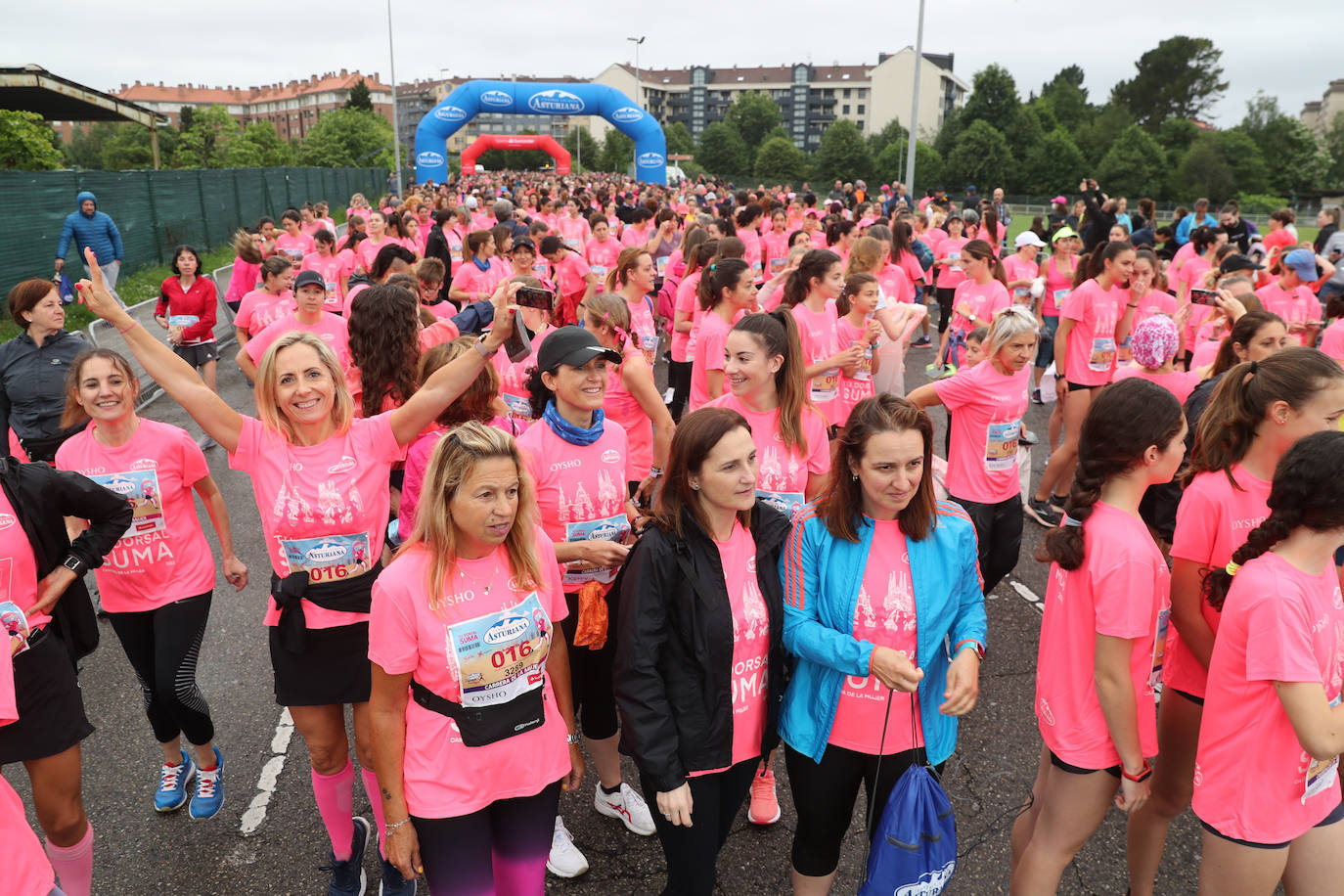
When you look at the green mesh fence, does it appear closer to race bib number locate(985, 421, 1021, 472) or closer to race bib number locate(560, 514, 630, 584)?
race bib number locate(560, 514, 630, 584)

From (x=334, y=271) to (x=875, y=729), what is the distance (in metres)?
9.52

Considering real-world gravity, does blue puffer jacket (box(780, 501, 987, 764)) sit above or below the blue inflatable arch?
below

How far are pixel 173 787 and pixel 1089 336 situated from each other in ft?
22.3

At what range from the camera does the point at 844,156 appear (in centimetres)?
6919

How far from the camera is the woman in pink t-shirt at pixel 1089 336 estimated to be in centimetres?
680

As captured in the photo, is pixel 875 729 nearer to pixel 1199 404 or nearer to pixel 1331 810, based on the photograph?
pixel 1331 810

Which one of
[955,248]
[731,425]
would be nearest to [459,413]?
[731,425]

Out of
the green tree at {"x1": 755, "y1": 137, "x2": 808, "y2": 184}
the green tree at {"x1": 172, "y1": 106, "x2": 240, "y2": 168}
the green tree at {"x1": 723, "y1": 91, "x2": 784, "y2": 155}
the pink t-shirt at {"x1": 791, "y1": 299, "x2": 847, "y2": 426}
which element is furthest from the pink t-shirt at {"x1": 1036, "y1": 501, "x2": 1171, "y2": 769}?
the green tree at {"x1": 723, "y1": 91, "x2": 784, "y2": 155}

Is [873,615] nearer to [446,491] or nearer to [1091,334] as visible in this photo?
[446,491]

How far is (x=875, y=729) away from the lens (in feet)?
8.46

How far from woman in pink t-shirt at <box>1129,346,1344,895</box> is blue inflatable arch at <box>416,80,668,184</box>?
109 ft

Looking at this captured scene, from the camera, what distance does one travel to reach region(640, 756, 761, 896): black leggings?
2580 mm

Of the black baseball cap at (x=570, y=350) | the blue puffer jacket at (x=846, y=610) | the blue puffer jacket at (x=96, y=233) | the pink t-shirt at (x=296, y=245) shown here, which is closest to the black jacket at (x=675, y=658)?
the blue puffer jacket at (x=846, y=610)

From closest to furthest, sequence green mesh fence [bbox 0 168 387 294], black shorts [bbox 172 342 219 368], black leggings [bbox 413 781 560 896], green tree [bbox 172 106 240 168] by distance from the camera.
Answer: black leggings [bbox 413 781 560 896] → black shorts [bbox 172 342 219 368] → green mesh fence [bbox 0 168 387 294] → green tree [bbox 172 106 240 168]
